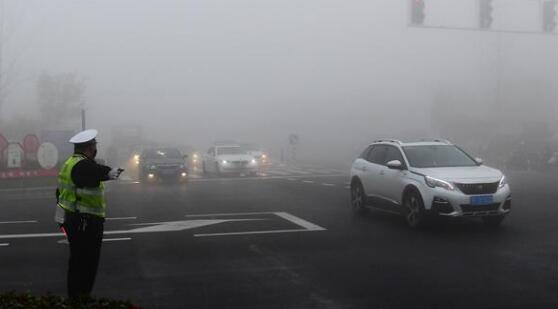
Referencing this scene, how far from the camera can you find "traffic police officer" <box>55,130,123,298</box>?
5.40 metres

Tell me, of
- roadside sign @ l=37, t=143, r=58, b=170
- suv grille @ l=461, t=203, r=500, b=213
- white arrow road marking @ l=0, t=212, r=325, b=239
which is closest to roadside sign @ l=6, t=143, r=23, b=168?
roadside sign @ l=37, t=143, r=58, b=170

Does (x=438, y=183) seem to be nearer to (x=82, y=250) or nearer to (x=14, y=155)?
(x=82, y=250)

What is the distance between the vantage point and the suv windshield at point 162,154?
26.6 meters

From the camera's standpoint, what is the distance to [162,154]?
26.9m

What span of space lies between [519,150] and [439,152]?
25183mm

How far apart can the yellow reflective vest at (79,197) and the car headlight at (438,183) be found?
632cm

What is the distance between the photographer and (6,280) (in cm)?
729

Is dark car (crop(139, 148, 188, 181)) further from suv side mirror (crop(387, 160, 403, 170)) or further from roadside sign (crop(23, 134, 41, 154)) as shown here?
suv side mirror (crop(387, 160, 403, 170))

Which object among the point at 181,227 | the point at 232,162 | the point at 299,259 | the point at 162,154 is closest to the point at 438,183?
the point at 299,259

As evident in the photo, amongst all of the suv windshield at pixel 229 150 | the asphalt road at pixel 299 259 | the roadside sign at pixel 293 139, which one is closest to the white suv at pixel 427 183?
the asphalt road at pixel 299 259

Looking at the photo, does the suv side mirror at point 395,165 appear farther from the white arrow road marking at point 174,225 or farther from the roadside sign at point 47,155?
the roadside sign at point 47,155

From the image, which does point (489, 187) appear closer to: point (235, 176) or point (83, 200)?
point (83, 200)

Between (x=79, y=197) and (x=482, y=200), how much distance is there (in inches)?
271

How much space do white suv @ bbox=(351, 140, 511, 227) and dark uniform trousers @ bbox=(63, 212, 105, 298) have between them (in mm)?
6335
